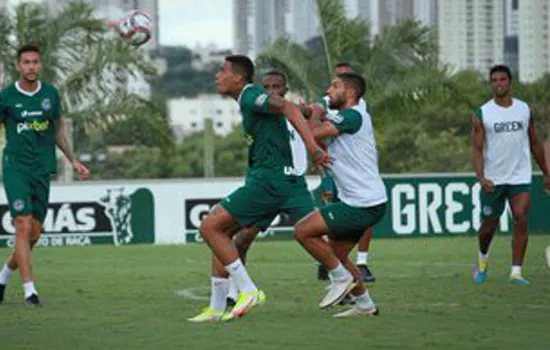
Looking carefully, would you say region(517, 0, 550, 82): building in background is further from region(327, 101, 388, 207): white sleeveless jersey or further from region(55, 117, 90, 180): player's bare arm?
region(327, 101, 388, 207): white sleeveless jersey

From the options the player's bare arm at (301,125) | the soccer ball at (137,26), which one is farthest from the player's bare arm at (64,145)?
the soccer ball at (137,26)

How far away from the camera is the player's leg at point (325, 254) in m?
12.9

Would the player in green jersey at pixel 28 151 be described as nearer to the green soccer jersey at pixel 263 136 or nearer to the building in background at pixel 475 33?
the green soccer jersey at pixel 263 136

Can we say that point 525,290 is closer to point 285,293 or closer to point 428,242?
point 285,293

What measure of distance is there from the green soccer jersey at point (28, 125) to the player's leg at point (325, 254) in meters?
2.71

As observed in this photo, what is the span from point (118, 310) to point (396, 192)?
48.8ft

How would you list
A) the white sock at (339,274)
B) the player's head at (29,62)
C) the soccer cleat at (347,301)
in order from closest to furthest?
the white sock at (339,274) < the soccer cleat at (347,301) < the player's head at (29,62)

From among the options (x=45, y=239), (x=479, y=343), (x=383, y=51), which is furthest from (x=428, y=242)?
(x=479, y=343)

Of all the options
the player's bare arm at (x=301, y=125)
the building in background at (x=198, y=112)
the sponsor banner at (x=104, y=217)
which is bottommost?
the building in background at (x=198, y=112)

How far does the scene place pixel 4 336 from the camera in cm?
1183

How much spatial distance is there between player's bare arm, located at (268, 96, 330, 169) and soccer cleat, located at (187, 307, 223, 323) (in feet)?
4.67

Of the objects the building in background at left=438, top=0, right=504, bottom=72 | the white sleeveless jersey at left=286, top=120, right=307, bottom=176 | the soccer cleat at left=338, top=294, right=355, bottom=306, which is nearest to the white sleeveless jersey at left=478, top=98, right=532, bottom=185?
the white sleeveless jersey at left=286, top=120, right=307, bottom=176

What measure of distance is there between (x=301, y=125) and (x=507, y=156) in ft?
16.2

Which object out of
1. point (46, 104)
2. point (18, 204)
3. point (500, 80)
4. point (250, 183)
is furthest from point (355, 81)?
point (500, 80)
